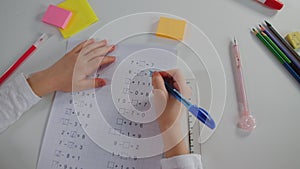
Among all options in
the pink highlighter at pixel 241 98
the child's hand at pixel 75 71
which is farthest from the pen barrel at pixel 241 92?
the child's hand at pixel 75 71

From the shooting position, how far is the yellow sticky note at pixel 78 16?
2.04 feet

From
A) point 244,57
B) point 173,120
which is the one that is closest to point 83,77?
point 173,120

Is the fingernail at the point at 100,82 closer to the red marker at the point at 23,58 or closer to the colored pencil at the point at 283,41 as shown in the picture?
the red marker at the point at 23,58

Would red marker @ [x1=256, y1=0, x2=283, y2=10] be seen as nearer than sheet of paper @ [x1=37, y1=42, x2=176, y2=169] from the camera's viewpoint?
No

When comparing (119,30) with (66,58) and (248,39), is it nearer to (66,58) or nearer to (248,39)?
(66,58)

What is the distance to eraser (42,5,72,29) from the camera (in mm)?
625

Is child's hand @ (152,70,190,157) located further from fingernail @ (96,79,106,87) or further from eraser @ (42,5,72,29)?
eraser @ (42,5,72,29)

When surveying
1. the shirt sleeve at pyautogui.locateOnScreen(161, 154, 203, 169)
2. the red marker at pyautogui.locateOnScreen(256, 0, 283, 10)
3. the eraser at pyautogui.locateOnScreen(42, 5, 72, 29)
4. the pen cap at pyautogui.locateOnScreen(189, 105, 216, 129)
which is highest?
the eraser at pyautogui.locateOnScreen(42, 5, 72, 29)

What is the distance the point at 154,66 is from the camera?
0.57m

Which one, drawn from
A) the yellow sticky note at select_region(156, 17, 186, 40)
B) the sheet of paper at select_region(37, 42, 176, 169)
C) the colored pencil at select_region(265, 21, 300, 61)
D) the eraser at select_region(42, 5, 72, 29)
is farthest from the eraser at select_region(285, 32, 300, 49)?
the eraser at select_region(42, 5, 72, 29)

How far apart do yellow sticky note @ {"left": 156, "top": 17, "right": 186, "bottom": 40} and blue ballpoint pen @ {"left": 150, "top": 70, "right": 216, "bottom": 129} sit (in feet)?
0.40

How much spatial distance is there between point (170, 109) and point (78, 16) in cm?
28

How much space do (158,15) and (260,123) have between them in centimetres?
29

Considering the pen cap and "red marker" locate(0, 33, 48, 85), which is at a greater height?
"red marker" locate(0, 33, 48, 85)
